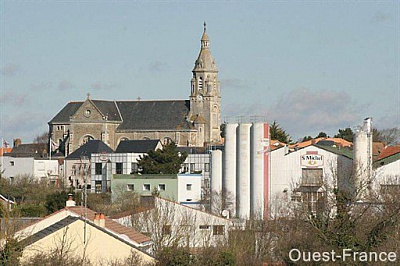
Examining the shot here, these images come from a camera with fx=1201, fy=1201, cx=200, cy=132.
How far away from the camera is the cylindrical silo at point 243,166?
65.0 m

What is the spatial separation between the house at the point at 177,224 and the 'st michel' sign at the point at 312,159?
20177 millimetres

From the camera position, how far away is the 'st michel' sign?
66.6 m

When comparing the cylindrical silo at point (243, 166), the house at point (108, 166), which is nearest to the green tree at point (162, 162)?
the house at point (108, 166)

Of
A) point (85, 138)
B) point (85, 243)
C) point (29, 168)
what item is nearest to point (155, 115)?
point (85, 138)

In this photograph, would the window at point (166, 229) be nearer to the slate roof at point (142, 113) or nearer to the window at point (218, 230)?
the window at point (218, 230)

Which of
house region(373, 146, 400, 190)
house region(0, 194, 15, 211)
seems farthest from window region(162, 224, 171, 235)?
house region(373, 146, 400, 190)

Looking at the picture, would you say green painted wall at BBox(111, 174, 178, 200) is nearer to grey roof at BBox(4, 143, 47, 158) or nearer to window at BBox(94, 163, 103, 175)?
window at BBox(94, 163, 103, 175)

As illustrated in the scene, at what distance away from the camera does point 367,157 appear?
63.5 m

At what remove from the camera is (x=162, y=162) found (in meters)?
87.0

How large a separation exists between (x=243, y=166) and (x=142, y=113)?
6072 cm

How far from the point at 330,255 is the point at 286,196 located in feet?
109

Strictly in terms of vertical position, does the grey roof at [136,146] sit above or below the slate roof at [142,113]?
below

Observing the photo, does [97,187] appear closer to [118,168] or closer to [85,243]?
[118,168]

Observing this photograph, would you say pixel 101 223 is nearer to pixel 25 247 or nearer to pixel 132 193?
pixel 25 247
